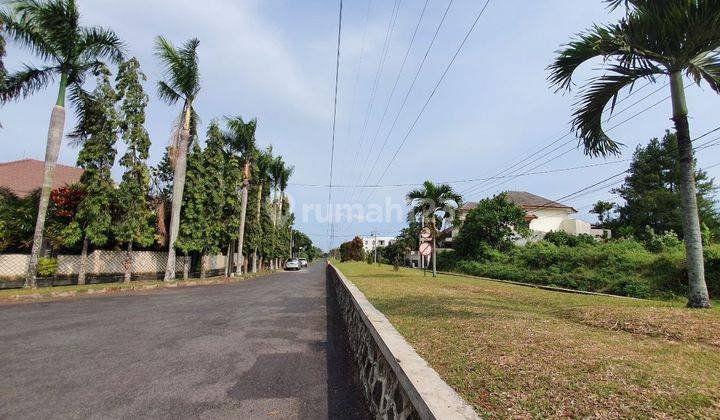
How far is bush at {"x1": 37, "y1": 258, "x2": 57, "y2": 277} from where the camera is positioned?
17066 millimetres

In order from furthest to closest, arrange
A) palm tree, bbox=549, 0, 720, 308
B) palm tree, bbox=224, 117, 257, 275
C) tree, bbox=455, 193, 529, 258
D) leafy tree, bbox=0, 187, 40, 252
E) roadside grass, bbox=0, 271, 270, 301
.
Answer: tree, bbox=455, 193, 529, 258 → palm tree, bbox=224, 117, 257, 275 → leafy tree, bbox=0, 187, 40, 252 → roadside grass, bbox=0, 271, 270, 301 → palm tree, bbox=549, 0, 720, 308

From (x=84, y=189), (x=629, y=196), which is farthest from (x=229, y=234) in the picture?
(x=629, y=196)

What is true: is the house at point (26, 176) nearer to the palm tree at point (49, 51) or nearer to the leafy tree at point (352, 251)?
the palm tree at point (49, 51)

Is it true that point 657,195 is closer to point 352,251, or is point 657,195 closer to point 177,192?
point 177,192

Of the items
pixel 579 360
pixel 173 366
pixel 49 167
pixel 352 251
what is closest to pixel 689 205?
pixel 579 360

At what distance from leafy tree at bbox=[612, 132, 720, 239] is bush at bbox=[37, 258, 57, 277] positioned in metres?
44.3

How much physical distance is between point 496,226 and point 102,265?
98.0 ft

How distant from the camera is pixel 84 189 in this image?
59.9ft

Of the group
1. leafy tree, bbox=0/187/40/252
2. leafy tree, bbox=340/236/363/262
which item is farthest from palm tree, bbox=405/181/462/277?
leafy tree, bbox=340/236/363/262

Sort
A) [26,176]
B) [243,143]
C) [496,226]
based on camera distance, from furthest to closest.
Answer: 1. [496,226]
2. [243,143]
3. [26,176]

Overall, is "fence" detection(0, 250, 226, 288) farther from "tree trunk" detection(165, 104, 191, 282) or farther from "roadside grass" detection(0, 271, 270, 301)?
"roadside grass" detection(0, 271, 270, 301)

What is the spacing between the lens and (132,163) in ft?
63.5

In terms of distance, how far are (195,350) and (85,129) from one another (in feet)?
58.2

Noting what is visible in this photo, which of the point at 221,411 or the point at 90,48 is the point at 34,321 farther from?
the point at 90,48
